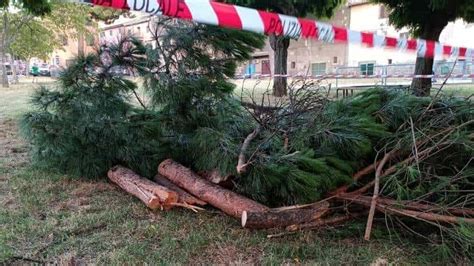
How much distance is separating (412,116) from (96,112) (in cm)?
230

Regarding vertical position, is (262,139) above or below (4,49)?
below

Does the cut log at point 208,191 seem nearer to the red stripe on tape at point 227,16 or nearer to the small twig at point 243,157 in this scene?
the small twig at point 243,157

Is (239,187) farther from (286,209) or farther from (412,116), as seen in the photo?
(412,116)

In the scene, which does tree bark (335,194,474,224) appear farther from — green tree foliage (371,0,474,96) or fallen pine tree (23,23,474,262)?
green tree foliage (371,0,474,96)

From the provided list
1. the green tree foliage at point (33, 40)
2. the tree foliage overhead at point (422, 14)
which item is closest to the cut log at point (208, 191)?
the tree foliage overhead at point (422, 14)

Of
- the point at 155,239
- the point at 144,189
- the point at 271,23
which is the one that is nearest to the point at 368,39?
the point at 271,23

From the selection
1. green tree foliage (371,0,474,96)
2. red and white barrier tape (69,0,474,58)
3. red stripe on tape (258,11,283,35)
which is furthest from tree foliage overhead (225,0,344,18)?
red stripe on tape (258,11,283,35)

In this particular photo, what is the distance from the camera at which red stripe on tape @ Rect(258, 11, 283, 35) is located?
250 cm

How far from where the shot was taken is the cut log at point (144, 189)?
96.2 inches

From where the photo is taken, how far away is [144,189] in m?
2.59

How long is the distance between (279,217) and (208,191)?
0.54 meters

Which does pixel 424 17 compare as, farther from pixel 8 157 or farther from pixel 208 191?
pixel 8 157

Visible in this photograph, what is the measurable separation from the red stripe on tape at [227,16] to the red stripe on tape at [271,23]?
22cm

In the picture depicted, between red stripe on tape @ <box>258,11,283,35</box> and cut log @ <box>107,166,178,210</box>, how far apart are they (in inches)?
49.2
